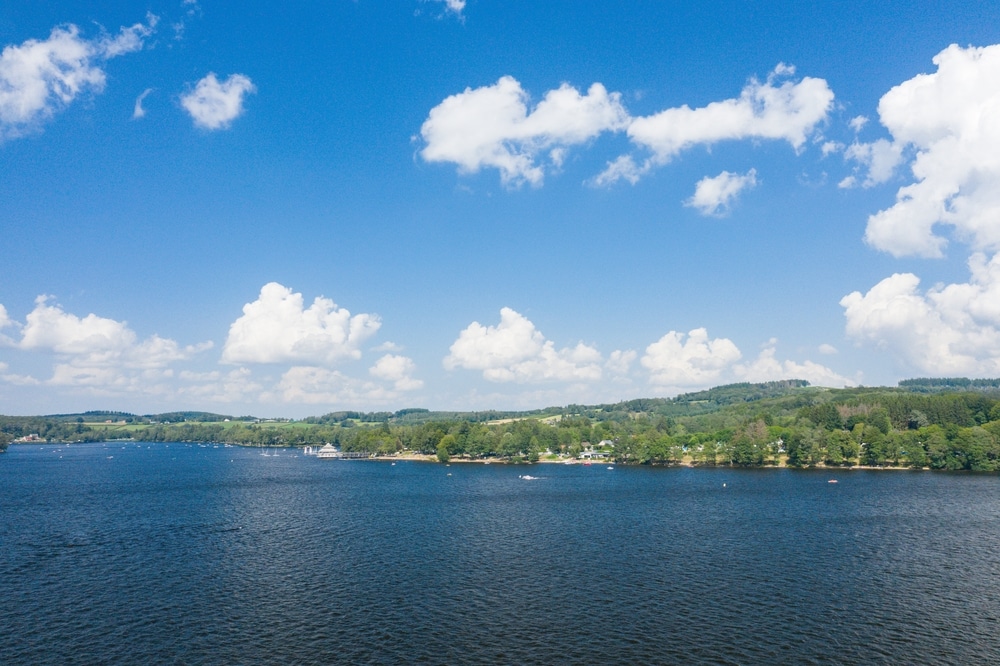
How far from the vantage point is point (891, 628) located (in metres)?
58.5

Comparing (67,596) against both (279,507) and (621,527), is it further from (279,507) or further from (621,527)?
(621,527)

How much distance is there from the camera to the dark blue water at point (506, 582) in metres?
54.4

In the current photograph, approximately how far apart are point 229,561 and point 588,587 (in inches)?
2044

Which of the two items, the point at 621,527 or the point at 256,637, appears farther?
the point at 621,527

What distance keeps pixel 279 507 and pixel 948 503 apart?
499 ft

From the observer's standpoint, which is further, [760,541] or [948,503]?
[948,503]

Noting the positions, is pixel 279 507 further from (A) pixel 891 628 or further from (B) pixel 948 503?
(B) pixel 948 503

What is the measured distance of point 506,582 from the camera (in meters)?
73.4

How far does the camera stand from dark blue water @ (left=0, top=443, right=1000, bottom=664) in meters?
54.4

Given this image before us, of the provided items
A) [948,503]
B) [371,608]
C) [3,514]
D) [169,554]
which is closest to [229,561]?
[169,554]

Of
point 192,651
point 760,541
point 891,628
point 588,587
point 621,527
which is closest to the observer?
point 192,651

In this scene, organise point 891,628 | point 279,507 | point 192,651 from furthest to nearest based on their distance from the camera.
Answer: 1. point 279,507
2. point 891,628
3. point 192,651

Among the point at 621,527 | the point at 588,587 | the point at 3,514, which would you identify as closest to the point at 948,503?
the point at 621,527

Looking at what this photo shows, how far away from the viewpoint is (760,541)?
94.9 m
